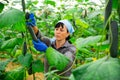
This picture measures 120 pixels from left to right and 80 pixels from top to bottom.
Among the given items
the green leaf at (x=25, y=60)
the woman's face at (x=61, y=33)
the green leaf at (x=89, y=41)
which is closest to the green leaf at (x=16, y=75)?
the green leaf at (x=25, y=60)

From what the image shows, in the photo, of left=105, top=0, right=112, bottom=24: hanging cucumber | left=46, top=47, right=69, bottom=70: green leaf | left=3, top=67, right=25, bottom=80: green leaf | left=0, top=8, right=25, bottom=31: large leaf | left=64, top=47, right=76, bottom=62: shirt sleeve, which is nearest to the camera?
left=105, top=0, right=112, bottom=24: hanging cucumber

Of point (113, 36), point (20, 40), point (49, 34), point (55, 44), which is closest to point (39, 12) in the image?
point (49, 34)

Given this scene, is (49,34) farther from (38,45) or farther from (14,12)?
(14,12)

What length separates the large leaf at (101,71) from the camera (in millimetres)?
582

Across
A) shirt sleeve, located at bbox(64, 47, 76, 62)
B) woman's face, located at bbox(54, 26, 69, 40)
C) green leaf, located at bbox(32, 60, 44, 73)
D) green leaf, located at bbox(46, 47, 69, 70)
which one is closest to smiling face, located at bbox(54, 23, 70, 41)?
woman's face, located at bbox(54, 26, 69, 40)

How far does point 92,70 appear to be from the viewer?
1.99ft

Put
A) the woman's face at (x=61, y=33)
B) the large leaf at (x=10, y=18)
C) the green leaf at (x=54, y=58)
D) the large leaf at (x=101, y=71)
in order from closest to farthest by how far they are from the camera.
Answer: the large leaf at (x=101, y=71)
the large leaf at (x=10, y=18)
the green leaf at (x=54, y=58)
the woman's face at (x=61, y=33)

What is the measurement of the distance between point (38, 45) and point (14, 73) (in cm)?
59

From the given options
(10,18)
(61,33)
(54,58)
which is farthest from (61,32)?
(10,18)

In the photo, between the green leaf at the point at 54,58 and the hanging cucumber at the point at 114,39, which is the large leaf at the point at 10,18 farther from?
the hanging cucumber at the point at 114,39

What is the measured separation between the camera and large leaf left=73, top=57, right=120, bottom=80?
58 cm

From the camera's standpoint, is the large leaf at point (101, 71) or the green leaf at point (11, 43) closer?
the large leaf at point (101, 71)

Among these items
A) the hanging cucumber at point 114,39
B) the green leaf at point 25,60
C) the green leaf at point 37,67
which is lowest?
the green leaf at point 37,67

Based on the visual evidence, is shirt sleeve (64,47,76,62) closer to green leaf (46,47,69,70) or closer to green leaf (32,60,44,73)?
green leaf (32,60,44,73)
